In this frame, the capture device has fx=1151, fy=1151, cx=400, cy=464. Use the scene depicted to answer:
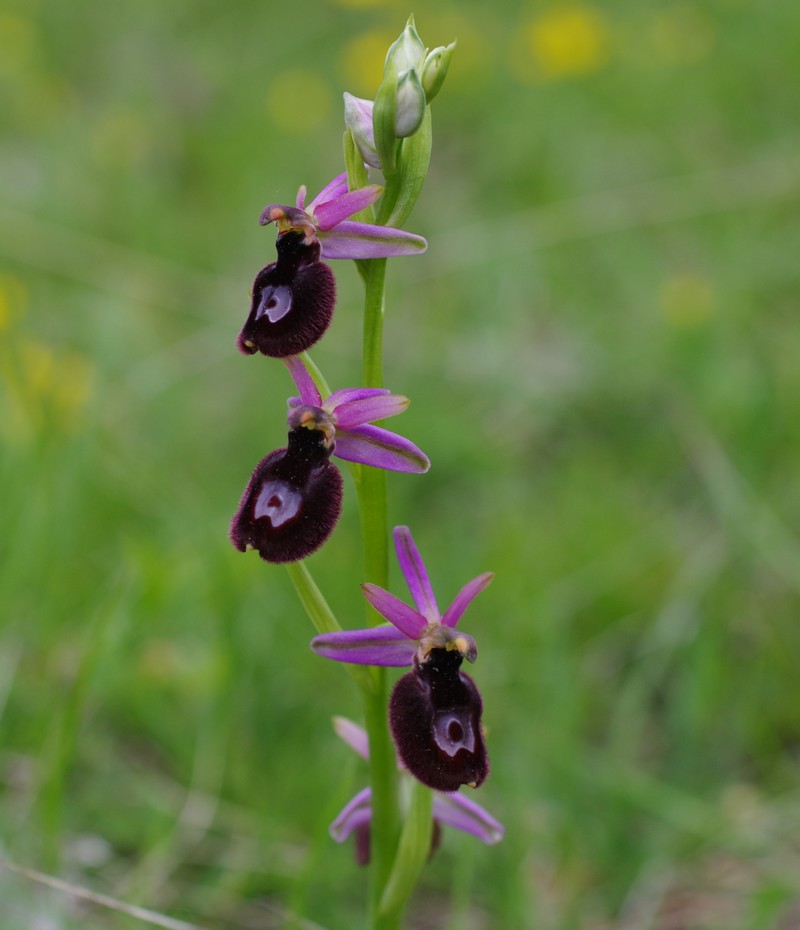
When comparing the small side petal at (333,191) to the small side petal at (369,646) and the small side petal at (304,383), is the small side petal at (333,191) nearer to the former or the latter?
the small side petal at (304,383)

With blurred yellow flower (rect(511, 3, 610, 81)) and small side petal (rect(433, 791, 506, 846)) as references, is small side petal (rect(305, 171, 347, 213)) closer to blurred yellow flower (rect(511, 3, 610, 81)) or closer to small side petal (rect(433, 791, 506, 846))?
small side petal (rect(433, 791, 506, 846))

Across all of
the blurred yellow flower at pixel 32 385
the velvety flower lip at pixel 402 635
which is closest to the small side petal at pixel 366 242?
the velvety flower lip at pixel 402 635

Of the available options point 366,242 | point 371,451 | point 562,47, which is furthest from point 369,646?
point 562,47

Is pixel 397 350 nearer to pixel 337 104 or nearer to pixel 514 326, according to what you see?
pixel 514 326

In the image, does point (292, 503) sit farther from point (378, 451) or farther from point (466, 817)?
point (466, 817)

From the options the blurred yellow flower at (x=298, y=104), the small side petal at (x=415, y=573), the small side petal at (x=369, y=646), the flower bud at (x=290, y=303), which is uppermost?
the blurred yellow flower at (x=298, y=104)

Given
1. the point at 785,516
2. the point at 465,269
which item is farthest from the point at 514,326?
the point at 785,516
